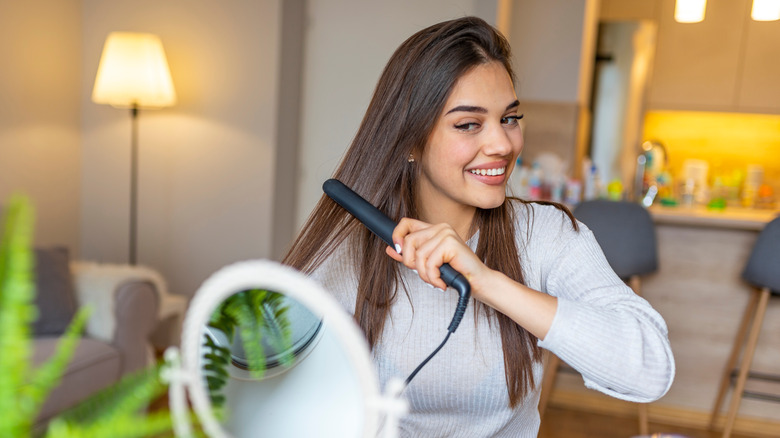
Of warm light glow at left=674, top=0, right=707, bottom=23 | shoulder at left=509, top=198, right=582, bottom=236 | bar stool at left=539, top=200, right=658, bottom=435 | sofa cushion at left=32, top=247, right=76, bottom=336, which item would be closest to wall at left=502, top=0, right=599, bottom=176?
warm light glow at left=674, top=0, right=707, bottom=23

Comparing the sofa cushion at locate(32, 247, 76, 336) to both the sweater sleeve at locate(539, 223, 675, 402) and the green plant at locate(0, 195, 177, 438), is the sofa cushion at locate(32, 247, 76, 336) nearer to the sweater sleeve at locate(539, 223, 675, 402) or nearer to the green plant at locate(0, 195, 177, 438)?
the sweater sleeve at locate(539, 223, 675, 402)

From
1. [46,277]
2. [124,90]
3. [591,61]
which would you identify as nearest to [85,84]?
[124,90]

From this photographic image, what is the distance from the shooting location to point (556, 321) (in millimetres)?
845

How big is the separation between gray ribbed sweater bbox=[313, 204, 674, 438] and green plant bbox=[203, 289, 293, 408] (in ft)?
1.72

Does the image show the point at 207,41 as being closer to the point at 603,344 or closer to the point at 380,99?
the point at 380,99

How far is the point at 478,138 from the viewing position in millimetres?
1054

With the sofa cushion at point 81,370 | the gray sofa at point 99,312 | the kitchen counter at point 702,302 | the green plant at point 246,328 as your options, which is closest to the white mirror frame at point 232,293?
the green plant at point 246,328

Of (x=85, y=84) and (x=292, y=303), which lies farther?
(x=85, y=84)

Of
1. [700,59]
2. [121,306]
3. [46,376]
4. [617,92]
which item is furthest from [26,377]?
[700,59]

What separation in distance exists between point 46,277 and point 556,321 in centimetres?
215

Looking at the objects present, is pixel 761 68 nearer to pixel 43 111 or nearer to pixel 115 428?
pixel 43 111

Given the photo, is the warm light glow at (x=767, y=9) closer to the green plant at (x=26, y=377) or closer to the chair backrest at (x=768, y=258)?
the chair backrest at (x=768, y=258)

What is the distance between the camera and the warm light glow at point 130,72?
3.14 meters

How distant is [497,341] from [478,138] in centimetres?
31
